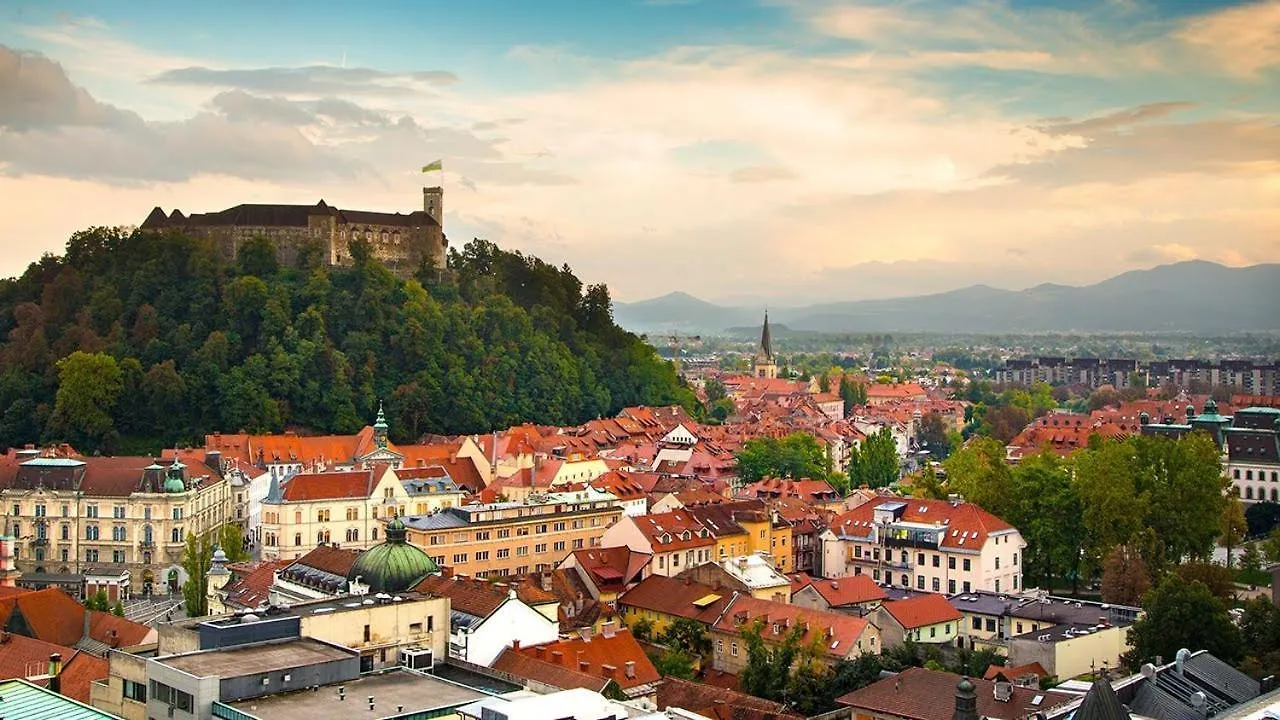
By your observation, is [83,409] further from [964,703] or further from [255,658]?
[964,703]

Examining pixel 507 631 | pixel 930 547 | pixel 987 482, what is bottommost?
pixel 507 631

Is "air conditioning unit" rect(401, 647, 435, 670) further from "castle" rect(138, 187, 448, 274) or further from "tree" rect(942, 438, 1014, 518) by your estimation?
"castle" rect(138, 187, 448, 274)

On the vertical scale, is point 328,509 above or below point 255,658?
below

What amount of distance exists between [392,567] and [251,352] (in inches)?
2005

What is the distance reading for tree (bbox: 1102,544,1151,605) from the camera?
161 ft

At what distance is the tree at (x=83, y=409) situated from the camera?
81.1 metres

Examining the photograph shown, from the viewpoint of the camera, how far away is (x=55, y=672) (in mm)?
36062

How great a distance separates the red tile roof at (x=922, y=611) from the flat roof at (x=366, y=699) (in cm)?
1902

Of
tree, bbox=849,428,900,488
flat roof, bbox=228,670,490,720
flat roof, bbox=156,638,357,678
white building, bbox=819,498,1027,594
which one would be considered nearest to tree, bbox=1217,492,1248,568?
white building, bbox=819,498,1027,594

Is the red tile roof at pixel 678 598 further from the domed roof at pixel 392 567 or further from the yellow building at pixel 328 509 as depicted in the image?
the yellow building at pixel 328 509

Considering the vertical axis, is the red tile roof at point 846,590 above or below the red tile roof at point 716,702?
above

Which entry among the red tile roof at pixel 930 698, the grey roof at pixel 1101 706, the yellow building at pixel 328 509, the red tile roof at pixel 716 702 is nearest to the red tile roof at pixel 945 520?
the red tile roof at pixel 930 698

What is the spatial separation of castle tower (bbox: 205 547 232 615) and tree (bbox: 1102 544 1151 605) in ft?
96.5

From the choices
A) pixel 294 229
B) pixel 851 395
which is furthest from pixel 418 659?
pixel 851 395
